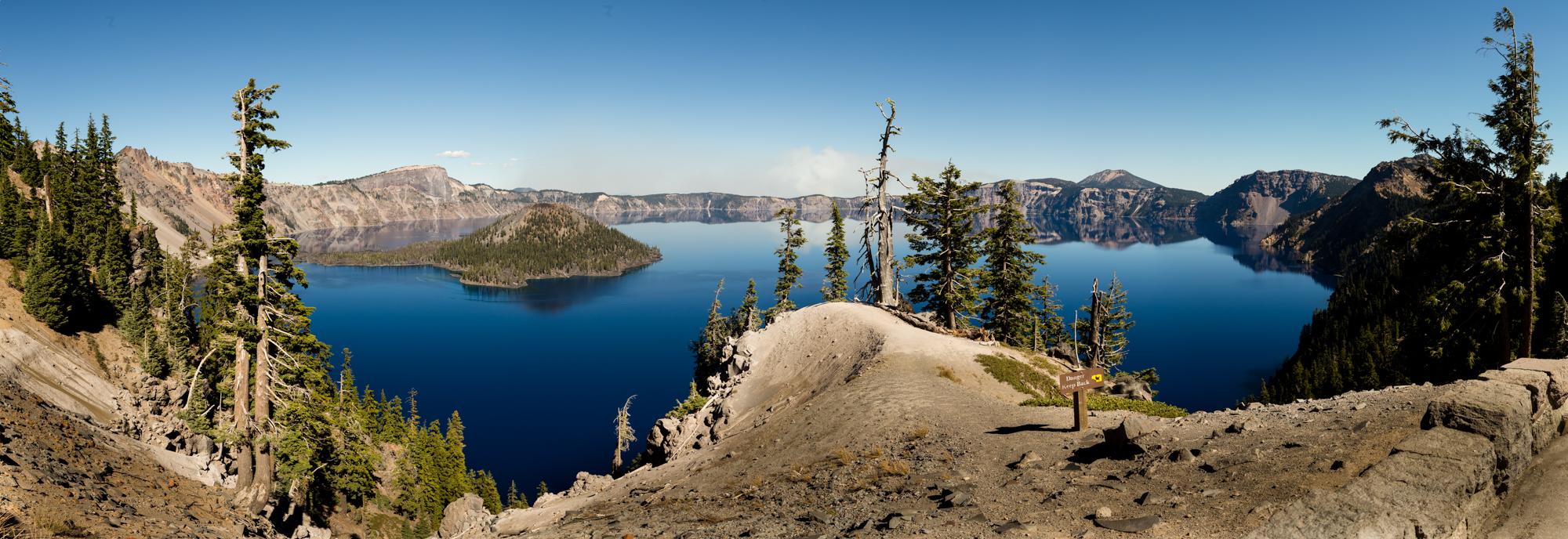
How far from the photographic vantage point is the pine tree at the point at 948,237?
132 ft

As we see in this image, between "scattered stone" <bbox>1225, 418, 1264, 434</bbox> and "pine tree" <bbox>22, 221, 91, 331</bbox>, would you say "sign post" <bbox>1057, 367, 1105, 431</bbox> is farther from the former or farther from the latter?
"pine tree" <bbox>22, 221, 91, 331</bbox>

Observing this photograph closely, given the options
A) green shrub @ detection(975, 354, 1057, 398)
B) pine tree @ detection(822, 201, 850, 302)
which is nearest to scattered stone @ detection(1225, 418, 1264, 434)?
green shrub @ detection(975, 354, 1057, 398)

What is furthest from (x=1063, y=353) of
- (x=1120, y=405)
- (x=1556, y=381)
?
(x=1556, y=381)

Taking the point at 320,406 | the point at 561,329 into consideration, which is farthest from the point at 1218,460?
the point at 561,329

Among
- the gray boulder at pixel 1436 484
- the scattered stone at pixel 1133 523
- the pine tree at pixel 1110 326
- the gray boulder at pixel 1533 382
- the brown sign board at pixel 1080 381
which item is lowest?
the pine tree at pixel 1110 326

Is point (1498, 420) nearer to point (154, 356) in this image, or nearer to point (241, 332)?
point (241, 332)

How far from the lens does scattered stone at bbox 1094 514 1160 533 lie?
31.4 ft

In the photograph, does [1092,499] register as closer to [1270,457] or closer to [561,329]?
[1270,457]

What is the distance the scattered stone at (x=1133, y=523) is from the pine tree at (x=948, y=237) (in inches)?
1176

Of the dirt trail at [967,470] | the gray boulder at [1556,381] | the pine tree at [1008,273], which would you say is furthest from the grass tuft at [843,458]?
the pine tree at [1008,273]

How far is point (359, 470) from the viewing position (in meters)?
50.2

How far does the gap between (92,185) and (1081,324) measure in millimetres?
127307

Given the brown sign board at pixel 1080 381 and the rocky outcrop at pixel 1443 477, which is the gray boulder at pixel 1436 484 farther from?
the brown sign board at pixel 1080 381

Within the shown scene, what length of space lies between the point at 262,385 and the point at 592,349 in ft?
369
